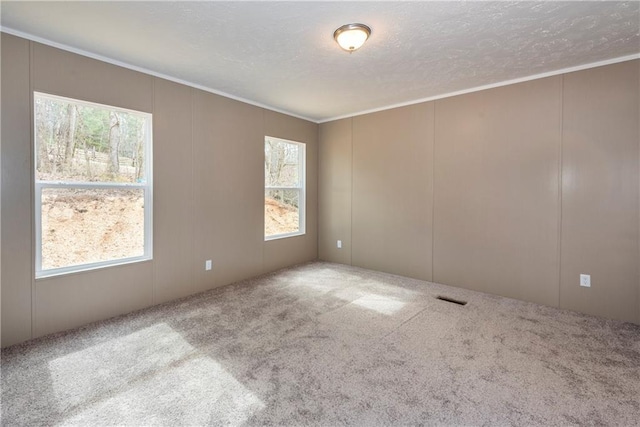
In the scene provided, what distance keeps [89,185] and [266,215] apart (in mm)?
2202

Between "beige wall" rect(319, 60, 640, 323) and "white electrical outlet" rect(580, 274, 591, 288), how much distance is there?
0.15 ft

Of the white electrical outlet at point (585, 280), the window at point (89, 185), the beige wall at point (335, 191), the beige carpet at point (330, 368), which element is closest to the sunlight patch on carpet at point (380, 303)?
the beige carpet at point (330, 368)

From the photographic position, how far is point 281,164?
4.72 m

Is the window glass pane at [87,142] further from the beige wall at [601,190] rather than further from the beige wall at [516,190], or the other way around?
the beige wall at [601,190]

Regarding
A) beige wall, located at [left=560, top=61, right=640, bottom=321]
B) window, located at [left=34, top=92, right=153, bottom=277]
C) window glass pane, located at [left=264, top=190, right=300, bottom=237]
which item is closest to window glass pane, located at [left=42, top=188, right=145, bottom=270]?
window, located at [left=34, top=92, right=153, bottom=277]

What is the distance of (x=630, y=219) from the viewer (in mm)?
2818

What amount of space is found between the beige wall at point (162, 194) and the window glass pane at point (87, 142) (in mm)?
101

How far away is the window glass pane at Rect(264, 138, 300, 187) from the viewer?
4504 mm

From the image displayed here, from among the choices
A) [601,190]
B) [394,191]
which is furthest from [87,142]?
[601,190]

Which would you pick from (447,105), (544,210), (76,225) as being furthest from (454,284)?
(76,225)

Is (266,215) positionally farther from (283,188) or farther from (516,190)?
(516,190)

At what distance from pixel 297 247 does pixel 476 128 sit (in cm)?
303

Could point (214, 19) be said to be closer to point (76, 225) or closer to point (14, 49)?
point (14, 49)

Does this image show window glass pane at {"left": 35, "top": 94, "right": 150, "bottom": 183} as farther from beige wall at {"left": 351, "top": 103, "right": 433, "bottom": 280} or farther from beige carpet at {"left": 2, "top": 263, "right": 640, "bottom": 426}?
beige wall at {"left": 351, "top": 103, "right": 433, "bottom": 280}
